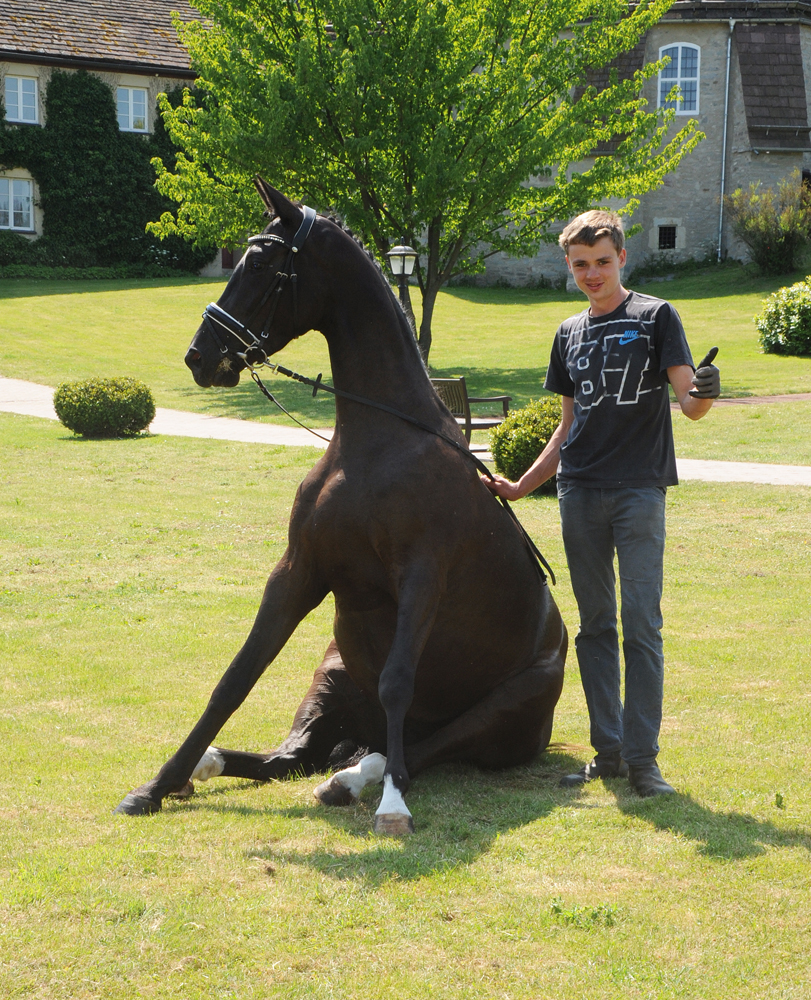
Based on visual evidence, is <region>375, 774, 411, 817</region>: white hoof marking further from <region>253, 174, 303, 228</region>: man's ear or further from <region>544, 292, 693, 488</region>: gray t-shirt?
<region>253, 174, 303, 228</region>: man's ear

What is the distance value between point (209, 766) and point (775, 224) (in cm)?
3772

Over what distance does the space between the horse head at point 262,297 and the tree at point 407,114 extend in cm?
1896

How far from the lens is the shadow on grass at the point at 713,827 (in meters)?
3.96

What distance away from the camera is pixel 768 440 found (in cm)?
1761

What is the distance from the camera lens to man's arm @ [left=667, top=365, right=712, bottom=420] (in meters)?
4.35

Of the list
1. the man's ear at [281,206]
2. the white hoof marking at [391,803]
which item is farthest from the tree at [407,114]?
the white hoof marking at [391,803]

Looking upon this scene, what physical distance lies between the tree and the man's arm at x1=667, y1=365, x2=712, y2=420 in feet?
61.9

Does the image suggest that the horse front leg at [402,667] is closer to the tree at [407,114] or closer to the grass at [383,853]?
the grass at [383,853]

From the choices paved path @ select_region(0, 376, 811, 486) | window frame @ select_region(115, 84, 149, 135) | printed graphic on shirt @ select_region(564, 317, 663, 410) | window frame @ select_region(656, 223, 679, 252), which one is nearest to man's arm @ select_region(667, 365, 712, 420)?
printed graphic on shirt @ select_region(564, 317, 663, 410)

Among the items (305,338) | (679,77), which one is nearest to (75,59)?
(305,338)

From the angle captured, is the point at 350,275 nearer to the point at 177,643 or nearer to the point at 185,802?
the point at 185,802

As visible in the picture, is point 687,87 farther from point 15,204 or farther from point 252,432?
point 252,432

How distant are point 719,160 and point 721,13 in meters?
5.48

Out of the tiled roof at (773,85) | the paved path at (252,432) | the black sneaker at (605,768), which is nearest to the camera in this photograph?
the black sneaker at (605,768)
